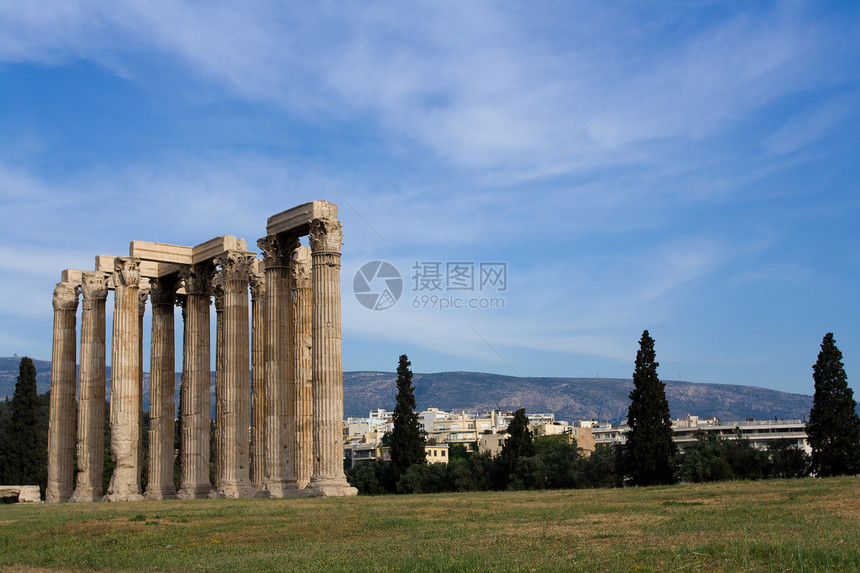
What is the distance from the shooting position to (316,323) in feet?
114

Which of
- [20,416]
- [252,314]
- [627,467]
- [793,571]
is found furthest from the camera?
[20,416]

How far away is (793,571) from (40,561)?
45.7ft

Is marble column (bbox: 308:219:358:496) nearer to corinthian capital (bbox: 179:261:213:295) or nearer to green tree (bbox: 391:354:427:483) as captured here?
corinthian capital (bbox: 179:261:213:295)

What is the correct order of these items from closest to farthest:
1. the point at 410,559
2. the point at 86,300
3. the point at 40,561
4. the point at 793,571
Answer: the point at 793,571, the point at 410,559, the point at 40,561, the point at 86,300

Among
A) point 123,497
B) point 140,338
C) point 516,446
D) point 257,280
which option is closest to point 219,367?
point 257,280

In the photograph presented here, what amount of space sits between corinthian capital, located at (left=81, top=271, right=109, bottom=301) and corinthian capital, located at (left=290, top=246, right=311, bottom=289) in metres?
14.1

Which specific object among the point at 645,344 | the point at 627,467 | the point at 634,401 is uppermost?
the point at 645,344

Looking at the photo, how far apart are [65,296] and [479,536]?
37.7 m

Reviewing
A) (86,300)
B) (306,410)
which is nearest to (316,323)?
(306,410)

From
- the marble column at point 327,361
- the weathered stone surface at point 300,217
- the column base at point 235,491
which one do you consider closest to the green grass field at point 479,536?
the marble column at point 327,361

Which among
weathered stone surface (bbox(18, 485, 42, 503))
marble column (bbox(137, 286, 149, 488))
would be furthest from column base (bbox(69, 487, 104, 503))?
weathered stone surface (bbox(18, 485, 42, 503))

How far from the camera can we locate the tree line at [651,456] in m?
49.1

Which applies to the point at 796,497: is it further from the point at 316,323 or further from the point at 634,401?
the point at 634,401

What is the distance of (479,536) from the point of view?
55.3 ft
